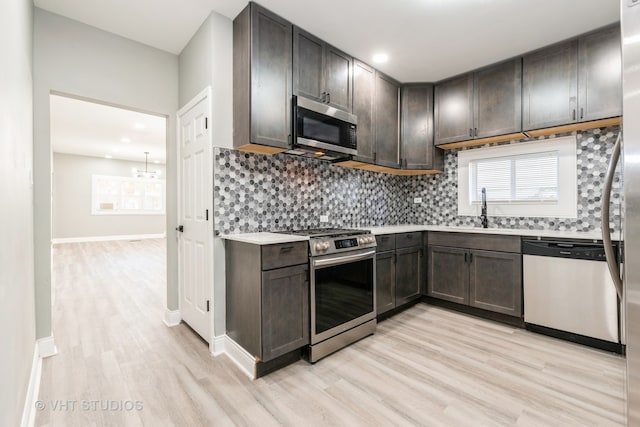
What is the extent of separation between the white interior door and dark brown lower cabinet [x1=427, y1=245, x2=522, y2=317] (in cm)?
250

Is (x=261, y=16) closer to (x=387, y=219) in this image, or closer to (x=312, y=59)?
(x=312, y=59)

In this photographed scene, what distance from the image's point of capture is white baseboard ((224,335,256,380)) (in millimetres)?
2045

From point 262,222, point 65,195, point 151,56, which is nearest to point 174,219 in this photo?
point 262,222

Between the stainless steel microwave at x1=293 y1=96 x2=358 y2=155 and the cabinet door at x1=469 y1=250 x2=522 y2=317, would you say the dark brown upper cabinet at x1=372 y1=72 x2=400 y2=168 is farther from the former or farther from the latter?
the cabinet door at x1=469 y1=250 x2=522 y2=317

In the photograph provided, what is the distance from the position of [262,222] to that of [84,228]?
366 inches

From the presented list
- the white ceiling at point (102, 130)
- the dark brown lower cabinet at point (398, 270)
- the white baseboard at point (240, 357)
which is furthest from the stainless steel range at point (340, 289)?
the white ceiling at point (102, 130)

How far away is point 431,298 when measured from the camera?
11.6 feet

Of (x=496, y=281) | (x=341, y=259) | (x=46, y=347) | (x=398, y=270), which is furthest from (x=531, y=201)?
(x=46, y=347)

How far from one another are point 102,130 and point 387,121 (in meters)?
6.08

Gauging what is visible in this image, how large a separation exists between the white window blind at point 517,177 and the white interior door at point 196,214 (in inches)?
126

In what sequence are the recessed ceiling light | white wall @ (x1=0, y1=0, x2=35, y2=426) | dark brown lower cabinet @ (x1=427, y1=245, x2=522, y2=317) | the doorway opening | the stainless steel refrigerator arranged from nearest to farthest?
the stainless steel refrigerator → white wall @ (x1=0, y1=0, x2=35, y2=426) → dark brown lower cabinet @ (x1=427, y1=245, x2=522, y2=317) → the recessed ceiling light → the doorway opening

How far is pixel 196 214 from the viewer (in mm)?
2621

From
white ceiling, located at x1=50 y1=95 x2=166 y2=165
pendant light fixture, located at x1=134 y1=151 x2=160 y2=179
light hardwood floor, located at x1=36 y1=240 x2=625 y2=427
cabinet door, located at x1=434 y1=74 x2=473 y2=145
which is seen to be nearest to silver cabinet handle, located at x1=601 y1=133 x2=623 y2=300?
light hardwood floor, located at x1=36 y1=240 x2=625 y2=427

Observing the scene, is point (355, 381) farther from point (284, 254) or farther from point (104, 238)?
point (104, 238)
